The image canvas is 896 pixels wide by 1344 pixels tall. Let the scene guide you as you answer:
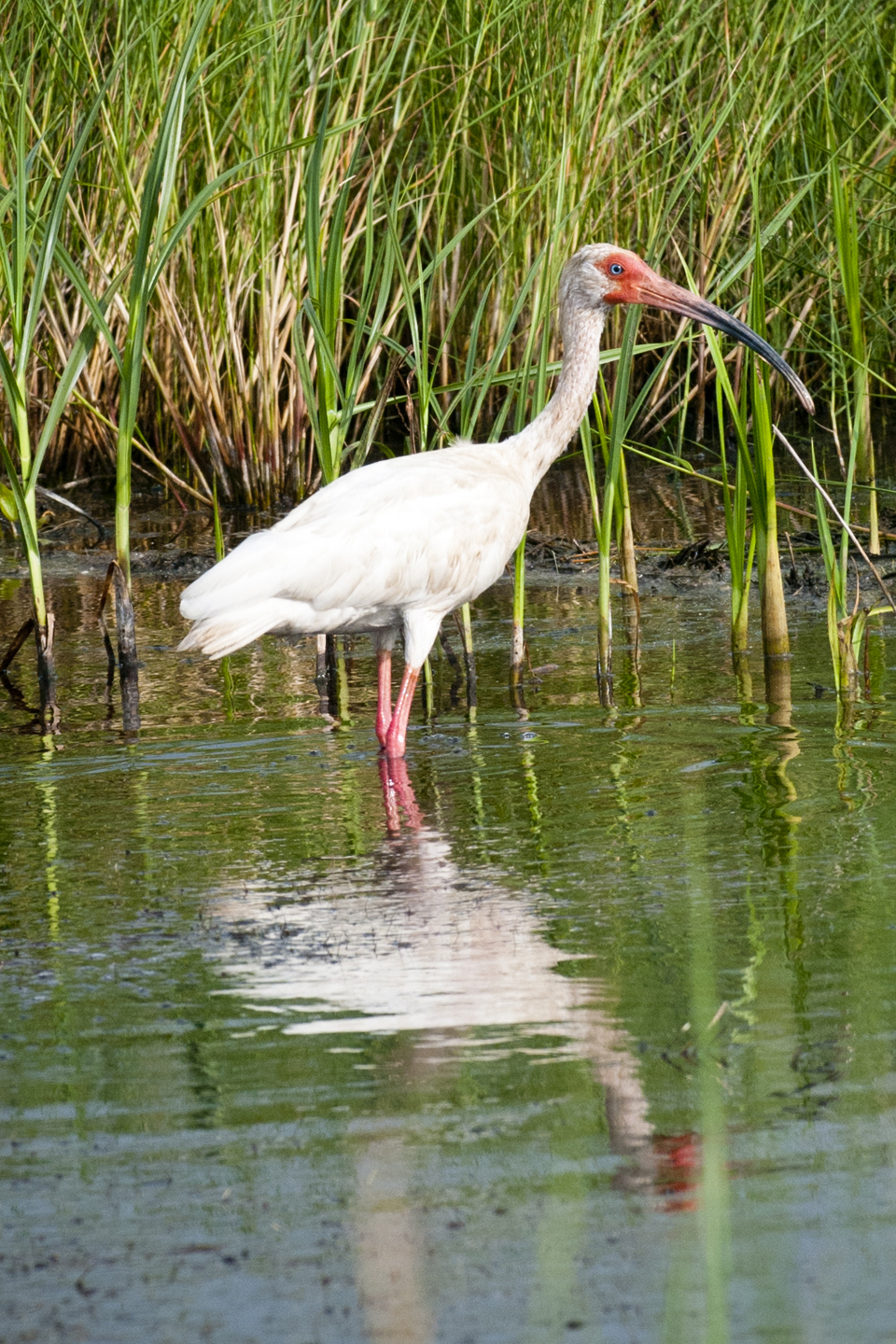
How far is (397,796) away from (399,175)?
2.60 meters

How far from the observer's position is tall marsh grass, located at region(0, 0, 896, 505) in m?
7.43

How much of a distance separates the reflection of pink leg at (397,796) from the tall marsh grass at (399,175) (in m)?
1.35

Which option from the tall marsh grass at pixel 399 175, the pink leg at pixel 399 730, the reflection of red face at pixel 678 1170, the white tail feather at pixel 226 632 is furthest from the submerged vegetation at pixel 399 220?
the reflection of red face at pixel 678 1170

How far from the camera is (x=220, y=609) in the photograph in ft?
16.9

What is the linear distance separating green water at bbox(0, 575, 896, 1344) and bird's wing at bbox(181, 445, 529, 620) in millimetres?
471

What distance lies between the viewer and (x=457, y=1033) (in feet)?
10.2

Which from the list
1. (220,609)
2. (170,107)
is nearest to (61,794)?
(220,609)

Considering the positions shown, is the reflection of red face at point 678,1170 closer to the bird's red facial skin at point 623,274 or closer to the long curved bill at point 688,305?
the long curved bill at point 688,305

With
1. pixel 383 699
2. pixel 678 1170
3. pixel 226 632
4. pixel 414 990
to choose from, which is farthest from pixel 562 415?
pixel 678 1170

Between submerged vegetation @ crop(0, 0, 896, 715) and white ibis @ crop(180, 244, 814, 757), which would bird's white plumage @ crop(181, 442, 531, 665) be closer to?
white ibis @ crop(180, 244, 814, 757)

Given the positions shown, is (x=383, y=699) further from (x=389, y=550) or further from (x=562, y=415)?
(x=562, y=415)

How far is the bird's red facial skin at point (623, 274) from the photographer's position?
19.8 ft

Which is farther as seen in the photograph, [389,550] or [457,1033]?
[389,550]

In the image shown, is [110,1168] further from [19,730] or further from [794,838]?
[19,730]
